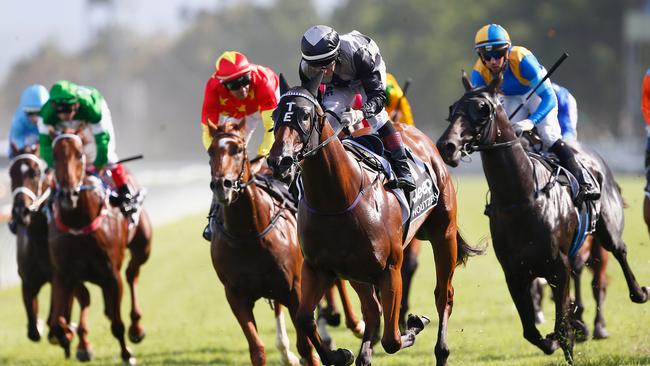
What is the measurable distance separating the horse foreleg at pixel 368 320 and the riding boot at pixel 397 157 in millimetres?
644

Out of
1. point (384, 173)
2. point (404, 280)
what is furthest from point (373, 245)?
point (404, 280)

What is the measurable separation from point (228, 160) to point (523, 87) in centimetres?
257

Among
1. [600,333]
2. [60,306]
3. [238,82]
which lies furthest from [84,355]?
[600,333]

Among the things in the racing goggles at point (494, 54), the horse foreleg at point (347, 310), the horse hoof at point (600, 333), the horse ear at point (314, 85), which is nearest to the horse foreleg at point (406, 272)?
the horse foreleg at point (347, 310)

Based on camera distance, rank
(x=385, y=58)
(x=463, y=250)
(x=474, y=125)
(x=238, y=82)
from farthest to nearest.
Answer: (x=385, y=58), (x=463, y=250), (x=238, y=82), (x=474, y=125)

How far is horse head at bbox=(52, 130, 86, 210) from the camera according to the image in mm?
8812

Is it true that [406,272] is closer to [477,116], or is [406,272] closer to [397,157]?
[477,116]

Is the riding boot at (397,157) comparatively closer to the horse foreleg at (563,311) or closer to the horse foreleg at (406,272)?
the horse foreleg at (563,311)

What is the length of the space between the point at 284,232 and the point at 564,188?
2.02 m

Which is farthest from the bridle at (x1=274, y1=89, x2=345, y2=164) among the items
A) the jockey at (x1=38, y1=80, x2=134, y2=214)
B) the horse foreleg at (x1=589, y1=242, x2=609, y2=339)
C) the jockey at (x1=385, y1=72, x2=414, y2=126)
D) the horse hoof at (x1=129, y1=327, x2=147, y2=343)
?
the horse hoof at (x1=129, y1=327, x2=147, y2=343)

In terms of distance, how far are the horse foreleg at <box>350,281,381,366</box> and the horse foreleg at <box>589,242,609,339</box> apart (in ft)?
11.0

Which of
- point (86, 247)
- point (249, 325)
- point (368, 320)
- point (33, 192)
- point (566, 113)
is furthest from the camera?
point (33, 192)

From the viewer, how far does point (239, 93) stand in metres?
8.47

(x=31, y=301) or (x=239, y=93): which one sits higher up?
(x=239, y=93)
